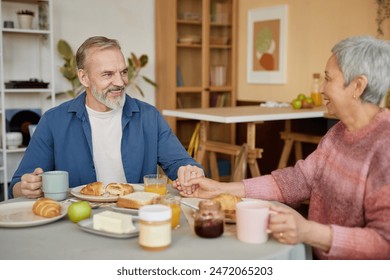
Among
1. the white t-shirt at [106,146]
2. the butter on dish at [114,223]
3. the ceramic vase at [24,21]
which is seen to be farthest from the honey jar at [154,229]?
the ceramic vase at [24,21]

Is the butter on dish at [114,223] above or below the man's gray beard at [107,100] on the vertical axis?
below

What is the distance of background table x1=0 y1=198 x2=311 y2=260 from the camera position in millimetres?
1243

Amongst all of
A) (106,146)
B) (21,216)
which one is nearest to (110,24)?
(106,146)

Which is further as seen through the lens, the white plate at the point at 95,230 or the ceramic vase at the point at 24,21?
the ceramic vase at the point at 24,21

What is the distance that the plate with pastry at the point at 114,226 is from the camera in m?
1.35

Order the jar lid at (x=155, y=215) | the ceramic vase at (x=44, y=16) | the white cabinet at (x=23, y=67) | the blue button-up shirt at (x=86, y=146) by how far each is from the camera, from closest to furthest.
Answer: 1. the jar lid at (x=155, y=215)
2. the blue button-up shirt at (x=86, y=146)
3. the white cabinet at (x=23, y=67)
4. the ceramic vase at (x=44, y=16)

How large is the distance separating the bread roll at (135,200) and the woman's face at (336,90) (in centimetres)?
62

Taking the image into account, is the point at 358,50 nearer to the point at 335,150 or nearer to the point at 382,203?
the point at 335,150

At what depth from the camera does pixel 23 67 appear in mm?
4840

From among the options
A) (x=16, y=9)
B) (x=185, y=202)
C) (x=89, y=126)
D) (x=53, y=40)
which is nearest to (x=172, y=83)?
(x=53, y=40)

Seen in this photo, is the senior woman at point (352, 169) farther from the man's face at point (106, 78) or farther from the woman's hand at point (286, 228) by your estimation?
the man's face at point (106, 78)

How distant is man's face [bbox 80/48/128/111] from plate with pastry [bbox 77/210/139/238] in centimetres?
94

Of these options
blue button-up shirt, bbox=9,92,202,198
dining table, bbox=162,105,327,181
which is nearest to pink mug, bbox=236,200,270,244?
blue button-up shirt, bbox=9,92,202,198

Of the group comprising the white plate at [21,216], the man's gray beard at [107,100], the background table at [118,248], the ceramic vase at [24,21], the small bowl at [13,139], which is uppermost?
the ceramic vase at [24,21]
